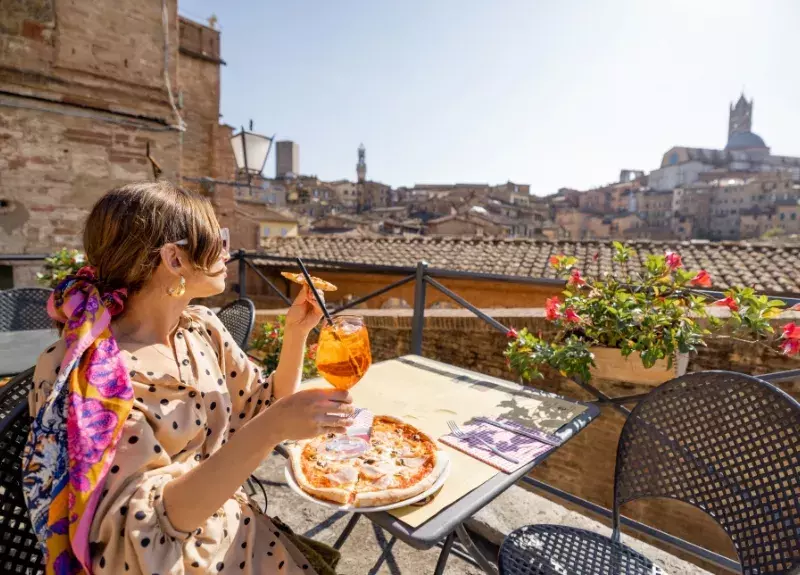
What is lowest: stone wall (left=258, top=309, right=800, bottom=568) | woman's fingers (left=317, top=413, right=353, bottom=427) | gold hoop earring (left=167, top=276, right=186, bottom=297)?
stone wall (left=258, top=309, right=800, bottom=568)

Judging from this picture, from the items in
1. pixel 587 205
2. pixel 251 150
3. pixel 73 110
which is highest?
pixel 587 205

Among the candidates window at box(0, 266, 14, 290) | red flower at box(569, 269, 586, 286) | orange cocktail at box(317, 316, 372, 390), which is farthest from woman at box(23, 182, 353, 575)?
window at box(0, 266, 14, 290)

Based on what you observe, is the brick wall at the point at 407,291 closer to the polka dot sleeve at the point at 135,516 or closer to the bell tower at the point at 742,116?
the polka dot sleeve at the point at 135,516

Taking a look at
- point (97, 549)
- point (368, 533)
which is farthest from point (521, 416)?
point (97, 549)

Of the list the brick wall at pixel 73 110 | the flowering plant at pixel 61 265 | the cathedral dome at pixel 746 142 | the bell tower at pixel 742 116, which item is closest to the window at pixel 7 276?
the brick wall at pixel 73 110

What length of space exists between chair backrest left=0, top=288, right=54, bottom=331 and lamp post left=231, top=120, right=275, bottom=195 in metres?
4.70

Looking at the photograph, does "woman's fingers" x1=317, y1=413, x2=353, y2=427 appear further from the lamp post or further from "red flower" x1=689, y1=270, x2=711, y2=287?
the lamp post

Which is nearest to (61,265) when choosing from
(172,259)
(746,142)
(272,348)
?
(272,348)

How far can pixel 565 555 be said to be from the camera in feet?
4.68

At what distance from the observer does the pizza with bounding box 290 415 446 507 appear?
1.04m

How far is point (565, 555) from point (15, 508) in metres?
1.43

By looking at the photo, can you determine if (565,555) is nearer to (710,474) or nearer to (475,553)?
(475,553)

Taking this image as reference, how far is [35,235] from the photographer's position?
22.3ft

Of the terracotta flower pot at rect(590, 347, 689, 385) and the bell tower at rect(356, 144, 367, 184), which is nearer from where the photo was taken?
the terracotta flower pot at rect(590, 347, 689, 385)
